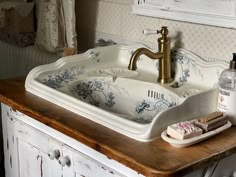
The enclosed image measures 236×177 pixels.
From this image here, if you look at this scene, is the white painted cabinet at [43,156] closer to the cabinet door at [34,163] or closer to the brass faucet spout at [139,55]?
the cabinet door at [34,163]

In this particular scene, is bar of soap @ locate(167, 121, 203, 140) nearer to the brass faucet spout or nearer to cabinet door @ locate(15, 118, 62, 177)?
the brass faucet spout

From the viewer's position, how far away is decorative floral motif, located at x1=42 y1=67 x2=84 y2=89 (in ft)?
4.93

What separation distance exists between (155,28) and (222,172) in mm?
631

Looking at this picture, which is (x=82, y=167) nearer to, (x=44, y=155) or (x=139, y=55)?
(x=44, y=155)

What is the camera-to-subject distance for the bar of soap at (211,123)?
1.17 metres

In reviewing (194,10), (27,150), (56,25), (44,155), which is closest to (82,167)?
(44,155)

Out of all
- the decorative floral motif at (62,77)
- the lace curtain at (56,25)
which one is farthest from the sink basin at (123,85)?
the lace curtain at (56,25)

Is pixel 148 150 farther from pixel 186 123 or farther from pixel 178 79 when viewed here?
pixel 178 79

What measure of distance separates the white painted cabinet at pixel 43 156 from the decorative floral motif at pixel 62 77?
141 mm

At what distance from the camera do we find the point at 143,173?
3.34 feet

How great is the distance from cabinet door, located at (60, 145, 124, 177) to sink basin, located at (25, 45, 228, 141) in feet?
0.37

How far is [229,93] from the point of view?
1.24 meters

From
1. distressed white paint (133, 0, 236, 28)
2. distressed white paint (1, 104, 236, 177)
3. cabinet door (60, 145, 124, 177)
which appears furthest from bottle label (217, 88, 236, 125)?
cabinet door (60, 145, 124, 177)

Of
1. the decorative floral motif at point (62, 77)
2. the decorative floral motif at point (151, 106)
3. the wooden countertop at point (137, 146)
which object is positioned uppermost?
the decorative floral motif at point (62, 77)
